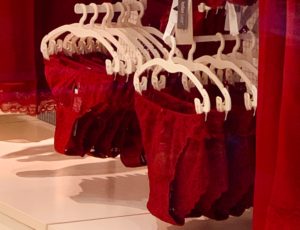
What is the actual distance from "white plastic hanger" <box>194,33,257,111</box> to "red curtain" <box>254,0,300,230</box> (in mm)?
215

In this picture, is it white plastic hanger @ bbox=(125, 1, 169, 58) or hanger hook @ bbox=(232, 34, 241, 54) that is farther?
white plastic hanger @ bbox=(125, 1, 169, 58)

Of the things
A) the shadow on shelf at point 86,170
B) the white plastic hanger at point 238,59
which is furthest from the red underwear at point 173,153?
the shadow on shelf at point 86,170

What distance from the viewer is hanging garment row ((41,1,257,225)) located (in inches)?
48.0

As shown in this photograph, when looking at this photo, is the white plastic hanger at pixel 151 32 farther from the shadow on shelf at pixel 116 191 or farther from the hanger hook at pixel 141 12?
the shadow on shelf at pixel 116 191

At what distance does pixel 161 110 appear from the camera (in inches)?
49.7

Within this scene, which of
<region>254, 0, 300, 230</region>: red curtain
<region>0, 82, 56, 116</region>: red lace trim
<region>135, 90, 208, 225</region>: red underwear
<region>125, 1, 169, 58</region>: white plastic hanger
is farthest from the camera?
<region>0, 82, 56, 116</region>: red lace trim

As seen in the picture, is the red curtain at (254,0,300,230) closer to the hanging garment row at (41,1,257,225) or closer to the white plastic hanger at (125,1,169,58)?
the hanging garment row at (41,1,257,225)

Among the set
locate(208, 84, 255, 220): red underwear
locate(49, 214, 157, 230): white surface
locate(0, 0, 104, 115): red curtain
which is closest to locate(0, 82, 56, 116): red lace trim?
locate(0, 0, 104, 115): red curtain

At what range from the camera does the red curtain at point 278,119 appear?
945 mm

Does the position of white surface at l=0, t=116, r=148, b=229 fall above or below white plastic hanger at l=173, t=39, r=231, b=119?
below

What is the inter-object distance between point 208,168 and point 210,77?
0.56ft

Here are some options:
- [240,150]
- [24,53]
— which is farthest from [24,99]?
[240,150]

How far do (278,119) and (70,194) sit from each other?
739 millimetres

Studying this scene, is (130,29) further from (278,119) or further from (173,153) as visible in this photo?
(278,119)
